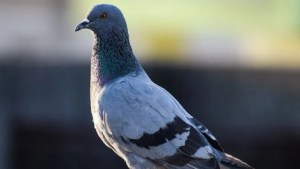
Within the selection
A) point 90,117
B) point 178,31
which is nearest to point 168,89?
point 90,117

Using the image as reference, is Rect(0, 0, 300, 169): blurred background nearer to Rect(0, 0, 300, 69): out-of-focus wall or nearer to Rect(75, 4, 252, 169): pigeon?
Rect(0, 0, 300, 69): out-of-focus wall

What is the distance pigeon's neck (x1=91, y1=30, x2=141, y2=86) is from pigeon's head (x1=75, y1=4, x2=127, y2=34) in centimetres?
6

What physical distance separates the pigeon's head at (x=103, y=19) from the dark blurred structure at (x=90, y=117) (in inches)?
220

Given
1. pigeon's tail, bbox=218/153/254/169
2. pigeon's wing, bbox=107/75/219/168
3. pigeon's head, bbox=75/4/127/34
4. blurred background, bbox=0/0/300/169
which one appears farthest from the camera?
blurred background, bbox=0/0/300/169

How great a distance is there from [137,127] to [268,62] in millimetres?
8562

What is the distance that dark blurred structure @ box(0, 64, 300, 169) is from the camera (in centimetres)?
1377

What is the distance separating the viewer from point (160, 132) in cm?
773

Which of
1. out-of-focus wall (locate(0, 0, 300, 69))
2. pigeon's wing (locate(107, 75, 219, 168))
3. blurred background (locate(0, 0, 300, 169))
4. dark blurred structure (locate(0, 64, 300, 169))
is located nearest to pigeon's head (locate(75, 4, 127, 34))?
pigeon's wing (locate(107, 75, 219, 168))

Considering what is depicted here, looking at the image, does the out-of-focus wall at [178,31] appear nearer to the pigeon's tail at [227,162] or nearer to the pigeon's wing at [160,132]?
the pigeon's wing at [160,132]

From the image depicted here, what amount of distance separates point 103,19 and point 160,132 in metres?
1.07

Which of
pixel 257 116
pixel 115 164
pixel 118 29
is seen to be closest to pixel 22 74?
pixel 115 164

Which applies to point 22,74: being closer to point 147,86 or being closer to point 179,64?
point 179,64

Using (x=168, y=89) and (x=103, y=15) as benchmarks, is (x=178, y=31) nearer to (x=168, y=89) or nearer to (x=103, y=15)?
(x=168, y=89)

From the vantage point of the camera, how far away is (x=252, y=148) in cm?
1375
